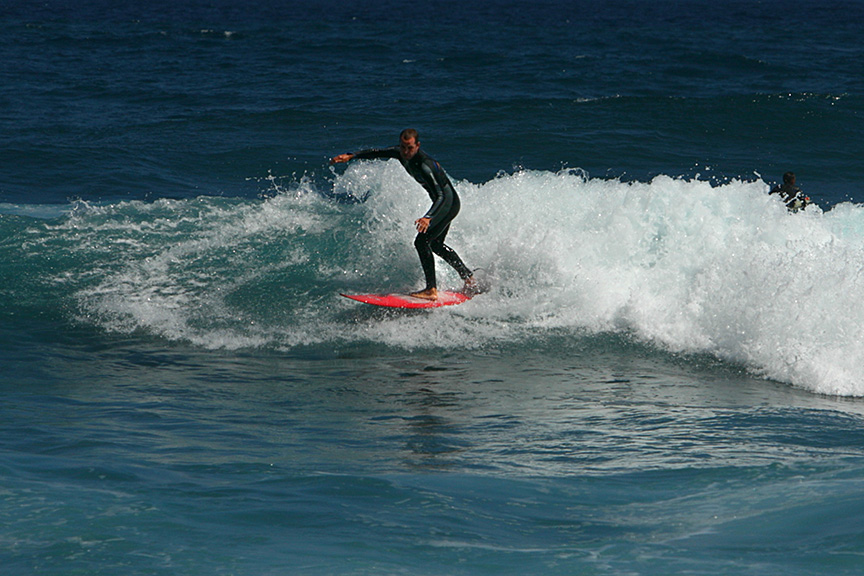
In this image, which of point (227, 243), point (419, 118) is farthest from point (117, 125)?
point (227, 243)

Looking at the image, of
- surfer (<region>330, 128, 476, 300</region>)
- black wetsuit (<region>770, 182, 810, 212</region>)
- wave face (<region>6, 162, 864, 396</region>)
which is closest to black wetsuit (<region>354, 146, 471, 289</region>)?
surfer (<region>330, 128, 476, 300</region>)

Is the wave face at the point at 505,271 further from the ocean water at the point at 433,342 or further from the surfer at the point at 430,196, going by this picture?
the surfer at the point at 430,196

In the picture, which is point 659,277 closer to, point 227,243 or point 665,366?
point 665,366

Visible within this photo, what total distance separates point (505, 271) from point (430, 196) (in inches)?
71.3

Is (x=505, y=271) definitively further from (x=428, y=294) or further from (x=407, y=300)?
(x=407, y=300)

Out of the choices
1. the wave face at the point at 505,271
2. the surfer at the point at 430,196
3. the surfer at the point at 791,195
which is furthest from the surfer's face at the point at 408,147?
the surfer at the point at 791,195

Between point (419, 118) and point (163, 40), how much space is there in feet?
58.6

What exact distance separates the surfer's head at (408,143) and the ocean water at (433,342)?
1819 mm

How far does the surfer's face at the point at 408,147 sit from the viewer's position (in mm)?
9438

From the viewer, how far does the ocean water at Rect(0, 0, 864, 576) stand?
200 inches

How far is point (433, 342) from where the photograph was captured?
9938 millimetres

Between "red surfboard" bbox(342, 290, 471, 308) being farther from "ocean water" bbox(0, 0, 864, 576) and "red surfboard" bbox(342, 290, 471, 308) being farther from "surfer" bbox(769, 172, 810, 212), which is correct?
"surfer" bbox(769, 172, 810, 212)

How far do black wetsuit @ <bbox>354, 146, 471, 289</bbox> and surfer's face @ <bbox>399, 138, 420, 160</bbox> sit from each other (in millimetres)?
54

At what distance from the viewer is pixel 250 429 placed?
23.1 ft
